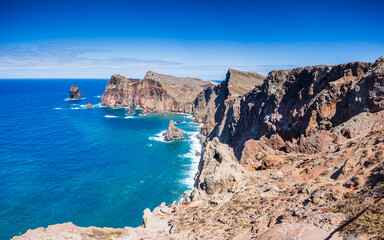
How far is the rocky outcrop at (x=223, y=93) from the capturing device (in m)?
98.7

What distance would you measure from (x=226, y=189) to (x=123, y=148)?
235 feet

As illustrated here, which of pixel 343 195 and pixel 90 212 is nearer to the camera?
pixel 343 195

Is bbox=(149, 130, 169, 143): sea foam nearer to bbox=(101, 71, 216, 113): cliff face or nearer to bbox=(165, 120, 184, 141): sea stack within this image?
bbox=(165, 120, 184, 141): sea stack

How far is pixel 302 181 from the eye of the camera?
58.8ft

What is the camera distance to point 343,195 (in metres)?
13.3

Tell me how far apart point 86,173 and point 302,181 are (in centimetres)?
6237

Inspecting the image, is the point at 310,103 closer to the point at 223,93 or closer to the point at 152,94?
the point at 223,93

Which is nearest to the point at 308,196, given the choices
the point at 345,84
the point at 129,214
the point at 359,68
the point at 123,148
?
the point at 345,84

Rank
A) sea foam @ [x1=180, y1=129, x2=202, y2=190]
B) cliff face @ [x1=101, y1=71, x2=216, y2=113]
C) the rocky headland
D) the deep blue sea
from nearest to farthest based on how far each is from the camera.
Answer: the rocky headland < the deep blue sea < sea foam @ [x1=180, y1=129, x2=202, y2=190] < cliff face @ [x1=101, y1=71, x2=216, y2=113]

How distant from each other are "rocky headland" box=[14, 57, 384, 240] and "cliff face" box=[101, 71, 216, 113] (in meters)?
134

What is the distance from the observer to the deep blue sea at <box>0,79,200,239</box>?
47.2m

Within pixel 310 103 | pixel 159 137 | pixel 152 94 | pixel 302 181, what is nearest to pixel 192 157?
pixel 159 137

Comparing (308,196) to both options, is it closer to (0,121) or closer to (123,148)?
(123,148)

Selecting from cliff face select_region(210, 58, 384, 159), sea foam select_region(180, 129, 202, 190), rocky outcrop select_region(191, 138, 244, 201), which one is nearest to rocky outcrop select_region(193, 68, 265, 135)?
sea foam select_region(180, 129, 202, 190)
